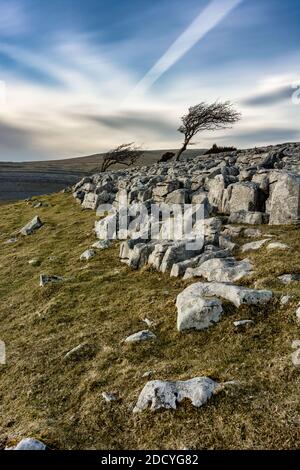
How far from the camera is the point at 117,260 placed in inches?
763

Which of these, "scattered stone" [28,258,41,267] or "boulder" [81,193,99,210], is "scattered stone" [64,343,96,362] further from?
"boulder" [81,193,99,210]

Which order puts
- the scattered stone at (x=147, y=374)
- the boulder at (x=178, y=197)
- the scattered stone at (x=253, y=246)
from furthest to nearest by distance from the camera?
the boulder at (x=178, y=197) → the scattered stone at (x=253, y=246) → the scattered stone at (x=147, y=374)

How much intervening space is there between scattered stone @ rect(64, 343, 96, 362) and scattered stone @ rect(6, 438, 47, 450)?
11.6 feet

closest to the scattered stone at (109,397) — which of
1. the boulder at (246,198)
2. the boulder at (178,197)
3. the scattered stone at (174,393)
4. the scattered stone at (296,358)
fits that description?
the scattered stone at (174,393)

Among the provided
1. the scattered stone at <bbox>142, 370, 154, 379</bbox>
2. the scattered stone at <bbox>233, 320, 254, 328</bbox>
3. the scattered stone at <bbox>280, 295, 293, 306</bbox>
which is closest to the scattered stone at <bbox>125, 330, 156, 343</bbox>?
the scattered stone at <bbox>142, 370, 154, 379</bbox>

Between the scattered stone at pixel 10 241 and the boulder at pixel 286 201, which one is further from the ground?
the boulder at pixel 286 201

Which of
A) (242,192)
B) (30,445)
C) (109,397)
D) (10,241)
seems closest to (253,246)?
(242,192)

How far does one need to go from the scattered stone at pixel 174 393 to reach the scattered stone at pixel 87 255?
12.5 meters

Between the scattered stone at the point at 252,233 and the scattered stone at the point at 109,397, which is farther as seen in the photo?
the scattered stone at the point at 252,233

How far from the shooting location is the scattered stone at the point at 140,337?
36.8ft

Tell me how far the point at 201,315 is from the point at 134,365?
2410 millimetres

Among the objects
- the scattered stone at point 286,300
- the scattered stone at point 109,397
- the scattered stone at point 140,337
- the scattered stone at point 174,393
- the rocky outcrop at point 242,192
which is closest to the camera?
the scattered stone at point 174,393

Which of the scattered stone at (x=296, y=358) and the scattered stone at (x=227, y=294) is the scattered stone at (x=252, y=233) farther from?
the scattered stone at (x=296, y=358)
